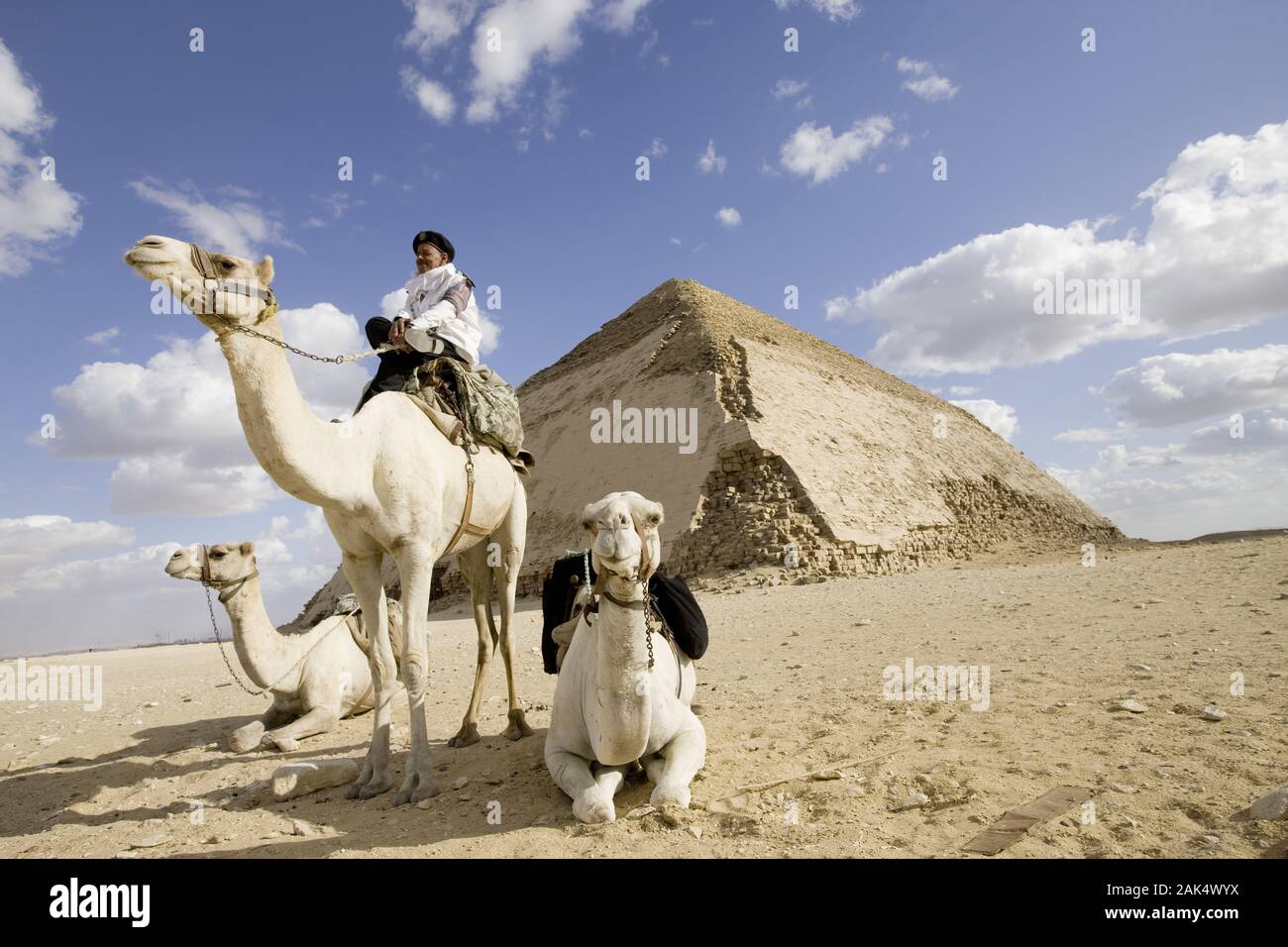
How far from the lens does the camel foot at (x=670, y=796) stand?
3.10 meters

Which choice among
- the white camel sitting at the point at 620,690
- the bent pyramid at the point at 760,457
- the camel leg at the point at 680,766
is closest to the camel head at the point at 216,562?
the white camel sitting at the point at 620,690

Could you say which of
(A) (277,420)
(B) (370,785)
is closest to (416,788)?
(B) (370,785)

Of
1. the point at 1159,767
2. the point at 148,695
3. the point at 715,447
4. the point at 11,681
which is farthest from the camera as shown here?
the point at 715,447

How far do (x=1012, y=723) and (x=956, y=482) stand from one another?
88.7 ft

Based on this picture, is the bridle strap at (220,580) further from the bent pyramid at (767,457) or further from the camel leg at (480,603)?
the bent pyramid at (767,457)

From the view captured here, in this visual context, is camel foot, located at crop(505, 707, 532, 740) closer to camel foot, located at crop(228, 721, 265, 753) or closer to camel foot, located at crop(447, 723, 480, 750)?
camel foot, located at crop(447, 723, 480, 750)

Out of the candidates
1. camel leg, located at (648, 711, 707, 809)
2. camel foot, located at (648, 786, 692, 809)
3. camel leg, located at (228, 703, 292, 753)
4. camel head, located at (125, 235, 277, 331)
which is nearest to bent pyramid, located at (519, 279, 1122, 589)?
camel leg, located at (228, 703, 292, 753)

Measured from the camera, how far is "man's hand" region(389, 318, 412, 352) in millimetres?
4664

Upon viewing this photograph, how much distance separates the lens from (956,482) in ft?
94.9

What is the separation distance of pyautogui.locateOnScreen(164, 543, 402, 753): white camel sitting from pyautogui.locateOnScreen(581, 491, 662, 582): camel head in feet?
11.3

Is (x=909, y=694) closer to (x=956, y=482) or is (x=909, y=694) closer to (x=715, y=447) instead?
(x=715, y=447)

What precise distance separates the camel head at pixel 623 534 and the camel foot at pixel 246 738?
410 cm

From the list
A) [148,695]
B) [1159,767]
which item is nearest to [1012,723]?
[1159,767]

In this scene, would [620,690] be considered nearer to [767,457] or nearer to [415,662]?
[415,662]
